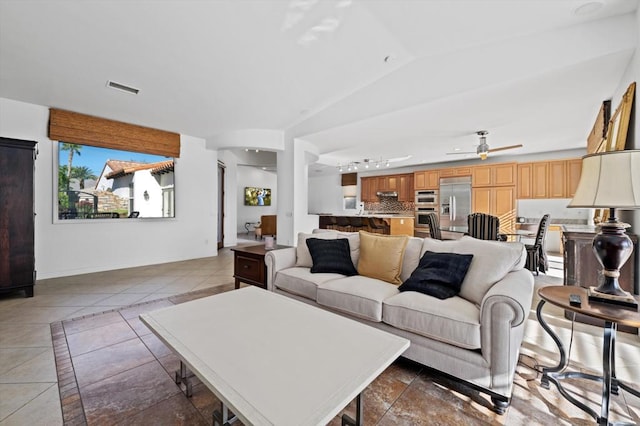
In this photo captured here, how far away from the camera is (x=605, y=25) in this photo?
2316mm

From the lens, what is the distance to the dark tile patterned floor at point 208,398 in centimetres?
144

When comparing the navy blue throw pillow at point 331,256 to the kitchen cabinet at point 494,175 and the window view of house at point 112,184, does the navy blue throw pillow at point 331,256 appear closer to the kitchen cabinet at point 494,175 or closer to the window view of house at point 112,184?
the window view of house at point 112,184

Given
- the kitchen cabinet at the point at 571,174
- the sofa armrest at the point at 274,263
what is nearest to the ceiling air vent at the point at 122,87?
the sofa armrest at the point at 274,263

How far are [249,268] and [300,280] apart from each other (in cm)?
95

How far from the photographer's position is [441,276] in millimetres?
2016

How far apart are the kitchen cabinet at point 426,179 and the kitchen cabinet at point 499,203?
96cm

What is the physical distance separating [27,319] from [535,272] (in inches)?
257

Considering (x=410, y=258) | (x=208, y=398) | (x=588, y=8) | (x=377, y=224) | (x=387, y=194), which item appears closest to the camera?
(x=208, y=398)

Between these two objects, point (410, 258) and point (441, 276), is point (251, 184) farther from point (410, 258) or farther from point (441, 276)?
point (441, 276)

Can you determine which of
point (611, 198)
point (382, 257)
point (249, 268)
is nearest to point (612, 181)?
point (611, 198)

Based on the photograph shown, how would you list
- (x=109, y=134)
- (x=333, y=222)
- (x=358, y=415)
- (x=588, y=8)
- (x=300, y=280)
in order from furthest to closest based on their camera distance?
(x=333, y=222)
(x=109, y=134)
(x=300, y=280)
(x=588, y=8)
(x=358, y=415)

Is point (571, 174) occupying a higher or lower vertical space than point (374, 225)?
higher

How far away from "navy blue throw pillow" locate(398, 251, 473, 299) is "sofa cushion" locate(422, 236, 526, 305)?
51mm

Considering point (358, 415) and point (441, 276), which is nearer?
point (358, 415)
